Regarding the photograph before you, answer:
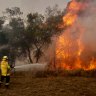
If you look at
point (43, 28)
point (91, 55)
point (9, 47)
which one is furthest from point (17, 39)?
point (91, 55)

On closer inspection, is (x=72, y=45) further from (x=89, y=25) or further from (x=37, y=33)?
(x=37, y=33)

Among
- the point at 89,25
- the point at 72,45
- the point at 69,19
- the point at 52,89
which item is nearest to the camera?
the point at 52,89

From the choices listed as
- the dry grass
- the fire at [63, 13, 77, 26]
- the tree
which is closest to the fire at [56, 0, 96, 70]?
the fire at [63, 13, 77, 26]

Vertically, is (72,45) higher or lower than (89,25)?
lower

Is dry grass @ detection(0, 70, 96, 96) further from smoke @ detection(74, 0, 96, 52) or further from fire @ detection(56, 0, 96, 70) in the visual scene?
smoke @ detection(74, 0, 96, 52)

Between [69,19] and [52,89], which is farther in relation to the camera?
[69,19]

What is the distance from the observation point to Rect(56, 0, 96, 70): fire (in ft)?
114

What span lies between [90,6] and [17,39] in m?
21.6

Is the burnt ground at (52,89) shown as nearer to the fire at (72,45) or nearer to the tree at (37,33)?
the fire at (72,45)

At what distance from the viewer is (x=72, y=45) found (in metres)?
36.6

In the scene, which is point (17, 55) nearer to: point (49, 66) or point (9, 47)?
point (9, 47)

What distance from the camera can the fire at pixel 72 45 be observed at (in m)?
34.8

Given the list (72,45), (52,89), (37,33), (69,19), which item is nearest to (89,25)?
(72,45)

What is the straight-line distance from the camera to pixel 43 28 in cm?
5216
